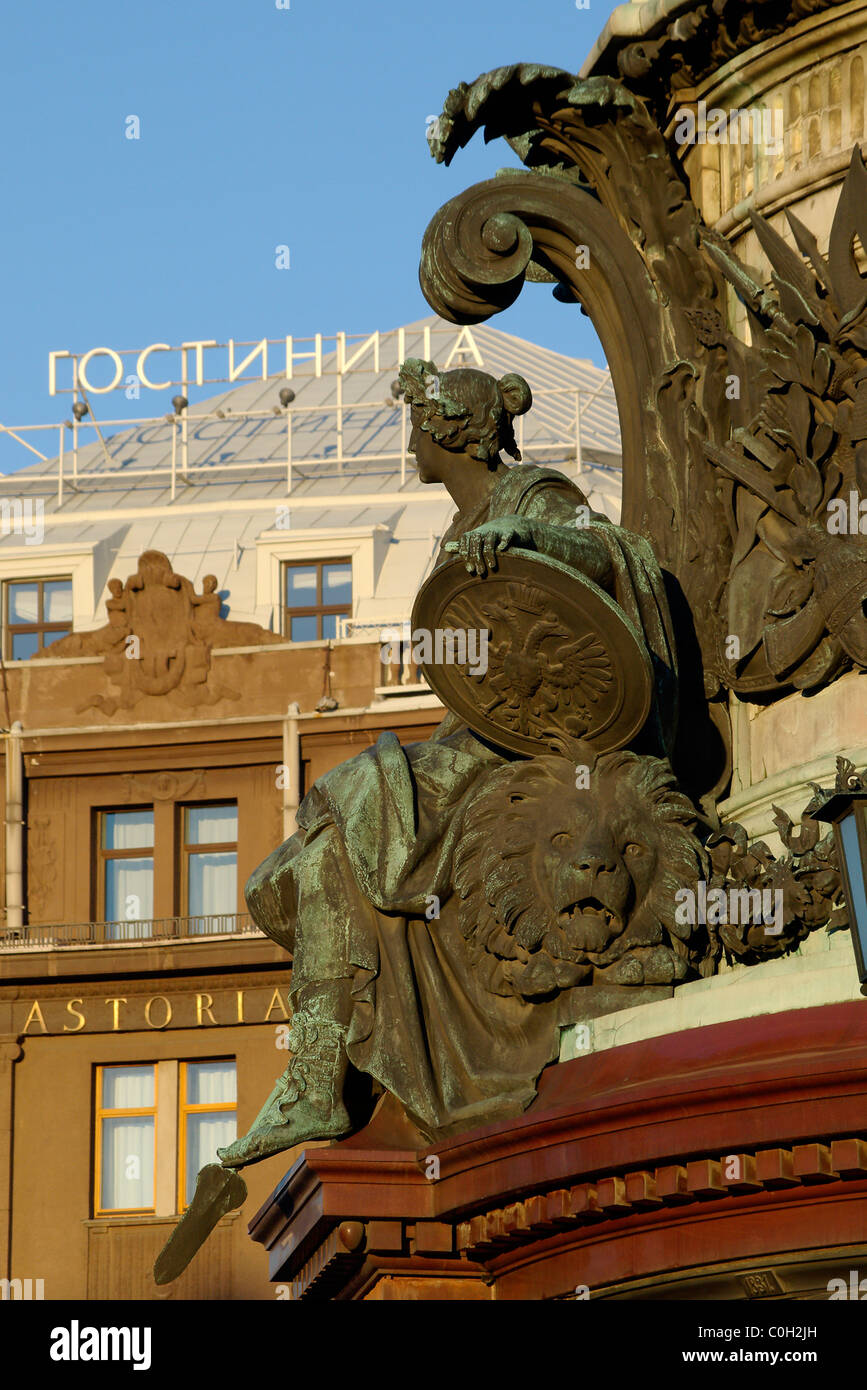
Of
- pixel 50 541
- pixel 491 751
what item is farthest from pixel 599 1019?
pixel 50 541

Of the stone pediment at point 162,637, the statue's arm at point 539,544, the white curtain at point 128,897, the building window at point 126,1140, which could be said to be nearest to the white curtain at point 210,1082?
the building window at point 126,1140

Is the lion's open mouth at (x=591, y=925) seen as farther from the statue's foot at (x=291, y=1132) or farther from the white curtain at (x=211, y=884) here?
the white curtain at (x=211, y=884)

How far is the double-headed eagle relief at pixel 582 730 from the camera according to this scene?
12578mm

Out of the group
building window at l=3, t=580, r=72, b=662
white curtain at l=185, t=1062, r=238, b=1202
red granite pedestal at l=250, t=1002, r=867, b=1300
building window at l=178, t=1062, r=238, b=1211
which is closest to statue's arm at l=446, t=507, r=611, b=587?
red granite pedestal at l=250, t=1002, r=867, b=1300

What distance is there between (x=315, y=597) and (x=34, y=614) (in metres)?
4.99

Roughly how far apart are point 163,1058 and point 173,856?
311 centimetres

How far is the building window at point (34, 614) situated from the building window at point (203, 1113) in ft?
27.0

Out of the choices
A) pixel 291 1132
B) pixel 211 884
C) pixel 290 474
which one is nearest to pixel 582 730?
pixel 291 1132

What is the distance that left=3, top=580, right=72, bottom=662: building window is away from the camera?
48562mm

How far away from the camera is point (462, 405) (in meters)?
13.6

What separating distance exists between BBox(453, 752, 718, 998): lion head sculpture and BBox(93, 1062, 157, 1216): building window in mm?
Answer: 31547
